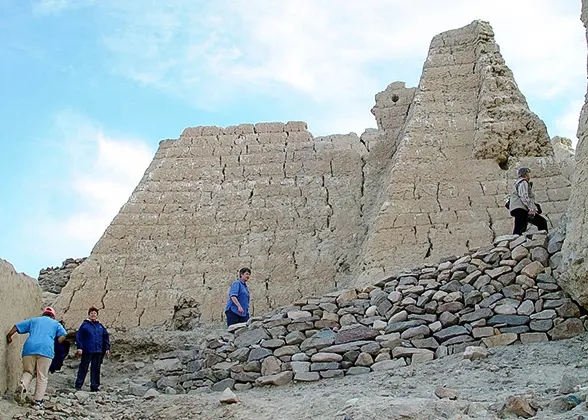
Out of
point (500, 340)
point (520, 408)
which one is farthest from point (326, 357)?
point (520, 408)

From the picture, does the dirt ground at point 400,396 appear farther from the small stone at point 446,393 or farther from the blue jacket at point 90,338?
the blue jacket at point 90,338

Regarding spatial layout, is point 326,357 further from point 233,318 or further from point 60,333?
point 60,333

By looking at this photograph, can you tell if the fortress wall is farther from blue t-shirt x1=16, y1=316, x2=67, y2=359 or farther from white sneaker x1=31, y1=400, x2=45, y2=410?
white sneaker x1=31, y1=400, x2=45, y2=410

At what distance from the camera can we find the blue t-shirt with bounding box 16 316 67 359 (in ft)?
23.3

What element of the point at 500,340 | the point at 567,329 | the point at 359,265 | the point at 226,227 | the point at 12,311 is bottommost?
the point at 500,340

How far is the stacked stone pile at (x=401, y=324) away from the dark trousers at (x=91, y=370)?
0.76 metres

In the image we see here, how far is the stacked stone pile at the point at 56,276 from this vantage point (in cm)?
1303

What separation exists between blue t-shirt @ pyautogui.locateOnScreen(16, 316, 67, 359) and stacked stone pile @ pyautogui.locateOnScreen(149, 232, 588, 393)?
1.45 metres

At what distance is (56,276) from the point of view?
13.5 metres

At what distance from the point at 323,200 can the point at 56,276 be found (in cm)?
586

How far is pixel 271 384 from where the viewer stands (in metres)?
7.47

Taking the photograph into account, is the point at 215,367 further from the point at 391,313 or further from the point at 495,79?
the point at 495,79

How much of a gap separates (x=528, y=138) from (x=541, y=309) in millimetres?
3615

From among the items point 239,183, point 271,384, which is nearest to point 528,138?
point 239,183
